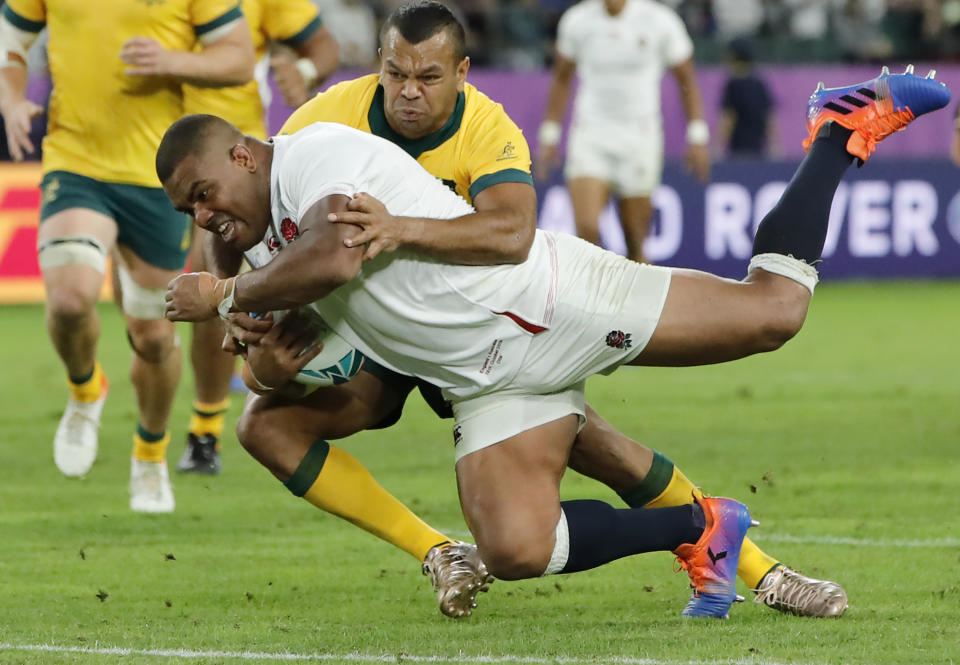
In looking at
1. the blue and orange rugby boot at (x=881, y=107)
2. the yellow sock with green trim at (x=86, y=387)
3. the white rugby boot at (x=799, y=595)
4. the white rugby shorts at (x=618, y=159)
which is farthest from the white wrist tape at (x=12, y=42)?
the white rugby shorts at (x=618, y=159)

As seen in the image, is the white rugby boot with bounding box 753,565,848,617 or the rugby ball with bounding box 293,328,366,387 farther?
the rugby ball with bounding box 293,328,366,387

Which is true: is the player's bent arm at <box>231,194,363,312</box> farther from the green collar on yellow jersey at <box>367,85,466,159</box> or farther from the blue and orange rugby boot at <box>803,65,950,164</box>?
the blue and orange rugby boot at <box>803,65,950,164</box>

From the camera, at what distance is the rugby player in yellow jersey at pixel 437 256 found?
15.5ft

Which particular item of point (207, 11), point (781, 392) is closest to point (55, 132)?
point (207, 11)

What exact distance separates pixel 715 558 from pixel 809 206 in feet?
3.77

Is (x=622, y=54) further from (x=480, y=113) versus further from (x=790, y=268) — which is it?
(x=790, y=268)

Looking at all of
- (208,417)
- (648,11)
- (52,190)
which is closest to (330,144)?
(52,190)

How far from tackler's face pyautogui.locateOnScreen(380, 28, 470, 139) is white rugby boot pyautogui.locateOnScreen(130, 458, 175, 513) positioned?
2.38 m

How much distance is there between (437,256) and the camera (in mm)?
4523

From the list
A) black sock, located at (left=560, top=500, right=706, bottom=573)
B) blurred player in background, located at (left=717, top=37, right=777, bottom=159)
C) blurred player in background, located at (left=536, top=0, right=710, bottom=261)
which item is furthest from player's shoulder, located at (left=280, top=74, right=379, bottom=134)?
blurred player in background, located at (left=717, top=37, right=777, bottom=159)

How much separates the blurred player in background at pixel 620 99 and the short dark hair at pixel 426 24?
6.49 meters

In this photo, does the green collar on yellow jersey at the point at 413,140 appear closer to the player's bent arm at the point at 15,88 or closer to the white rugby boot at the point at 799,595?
the white rugby boot at the point at 799,595

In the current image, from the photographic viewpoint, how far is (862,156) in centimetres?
530

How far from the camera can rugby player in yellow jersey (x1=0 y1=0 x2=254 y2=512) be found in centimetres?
663
